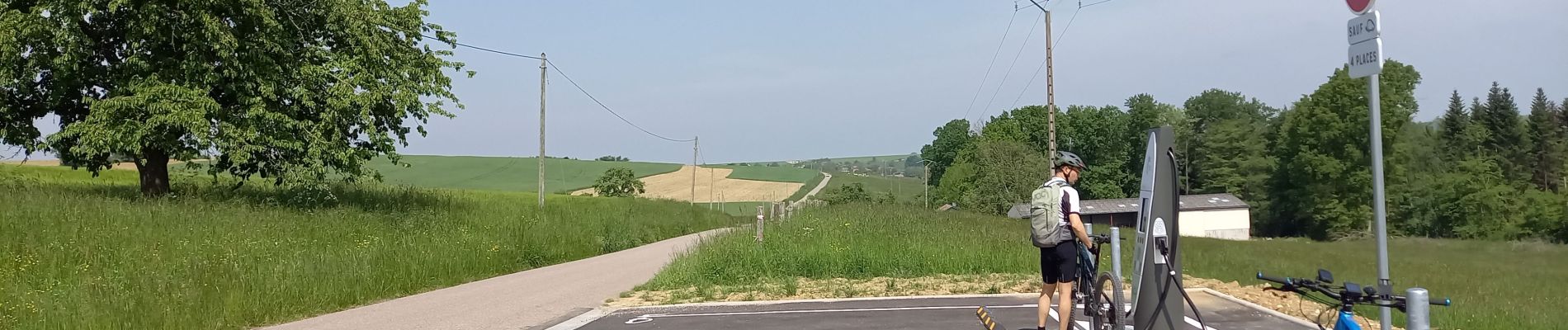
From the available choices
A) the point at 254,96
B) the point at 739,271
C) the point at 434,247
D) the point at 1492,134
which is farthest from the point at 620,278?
the point at 1492,134

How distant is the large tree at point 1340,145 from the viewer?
5900 centimetres

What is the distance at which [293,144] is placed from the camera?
21.9 m

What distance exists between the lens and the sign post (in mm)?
4215

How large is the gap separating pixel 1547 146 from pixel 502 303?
3146 inches

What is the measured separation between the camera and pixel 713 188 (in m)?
97.4

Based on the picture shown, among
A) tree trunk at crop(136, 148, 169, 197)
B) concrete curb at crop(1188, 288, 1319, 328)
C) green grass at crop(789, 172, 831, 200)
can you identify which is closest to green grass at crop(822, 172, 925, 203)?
green grass at crop(789, 172, 831, 200)

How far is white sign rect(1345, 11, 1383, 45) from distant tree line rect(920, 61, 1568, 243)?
1932 inches

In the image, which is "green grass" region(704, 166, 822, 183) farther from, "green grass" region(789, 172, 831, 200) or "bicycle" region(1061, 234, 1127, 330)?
"bicycle" region(1061, 234, 1127, 330)

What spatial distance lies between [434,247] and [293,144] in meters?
7.08

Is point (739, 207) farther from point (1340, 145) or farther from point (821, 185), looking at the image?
point (1340, 145)

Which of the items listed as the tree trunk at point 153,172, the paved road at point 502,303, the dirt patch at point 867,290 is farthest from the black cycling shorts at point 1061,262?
the tree trunk at point 153,172

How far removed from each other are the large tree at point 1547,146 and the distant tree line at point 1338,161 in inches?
4.5

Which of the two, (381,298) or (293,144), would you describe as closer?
(381,298)

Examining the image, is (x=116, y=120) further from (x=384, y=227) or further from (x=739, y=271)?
(x=739, y=271)
